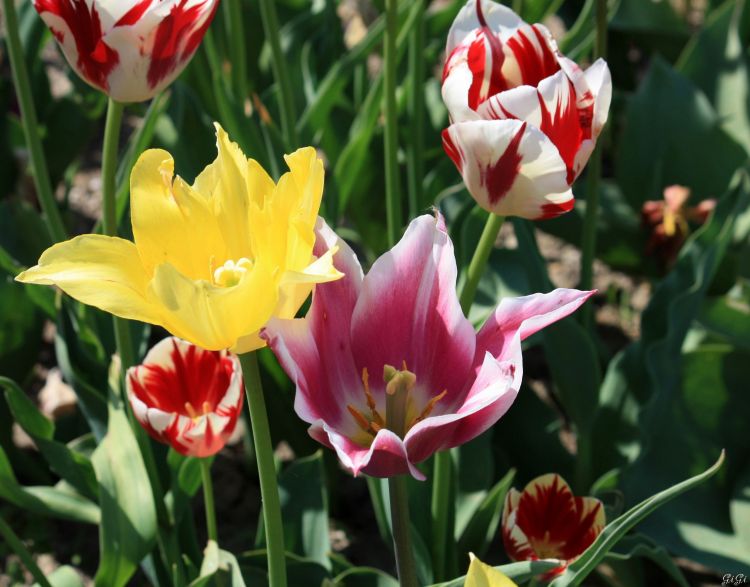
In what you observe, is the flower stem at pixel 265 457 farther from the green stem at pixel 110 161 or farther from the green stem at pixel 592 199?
the green stem at pixel 592 199

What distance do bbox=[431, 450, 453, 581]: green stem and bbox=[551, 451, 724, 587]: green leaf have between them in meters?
0.18

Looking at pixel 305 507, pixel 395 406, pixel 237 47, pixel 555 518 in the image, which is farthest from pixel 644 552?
pixel 237 47

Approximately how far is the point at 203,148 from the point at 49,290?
332 mm

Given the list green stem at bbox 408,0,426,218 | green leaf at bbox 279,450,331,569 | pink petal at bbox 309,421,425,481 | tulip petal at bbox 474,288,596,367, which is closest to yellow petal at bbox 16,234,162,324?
pink petal at bbox 309,421,425,481

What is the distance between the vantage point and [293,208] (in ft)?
2.32

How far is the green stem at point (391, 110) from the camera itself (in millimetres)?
1185

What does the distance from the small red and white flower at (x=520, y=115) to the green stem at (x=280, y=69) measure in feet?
1.67

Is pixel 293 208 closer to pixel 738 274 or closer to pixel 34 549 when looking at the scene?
pixel 34 549

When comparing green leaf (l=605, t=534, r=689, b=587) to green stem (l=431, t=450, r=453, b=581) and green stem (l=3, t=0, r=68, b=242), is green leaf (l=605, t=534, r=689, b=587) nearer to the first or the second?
green stem (l=431, t=450, r=453, b=581)

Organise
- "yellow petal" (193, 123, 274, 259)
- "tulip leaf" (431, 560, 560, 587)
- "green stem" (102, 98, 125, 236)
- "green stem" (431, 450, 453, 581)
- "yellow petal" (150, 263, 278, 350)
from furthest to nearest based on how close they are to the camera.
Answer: "green stem" (431, 450, 453, 581), "green stem" (102, 98, 125, 236), "tulip leaf" (431, 560, 560, 587), "yellow petal" (193, 123, 274, 259), "yellow petal" (150, 263, 278, 350)

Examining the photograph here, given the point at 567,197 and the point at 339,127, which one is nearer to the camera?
the point at 567,197

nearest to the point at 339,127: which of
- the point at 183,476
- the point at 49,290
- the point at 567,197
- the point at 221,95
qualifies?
the point at 221,95

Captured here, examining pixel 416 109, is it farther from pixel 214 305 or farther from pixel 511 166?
pixel 214 305

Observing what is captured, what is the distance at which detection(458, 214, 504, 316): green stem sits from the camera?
34.7 inches
